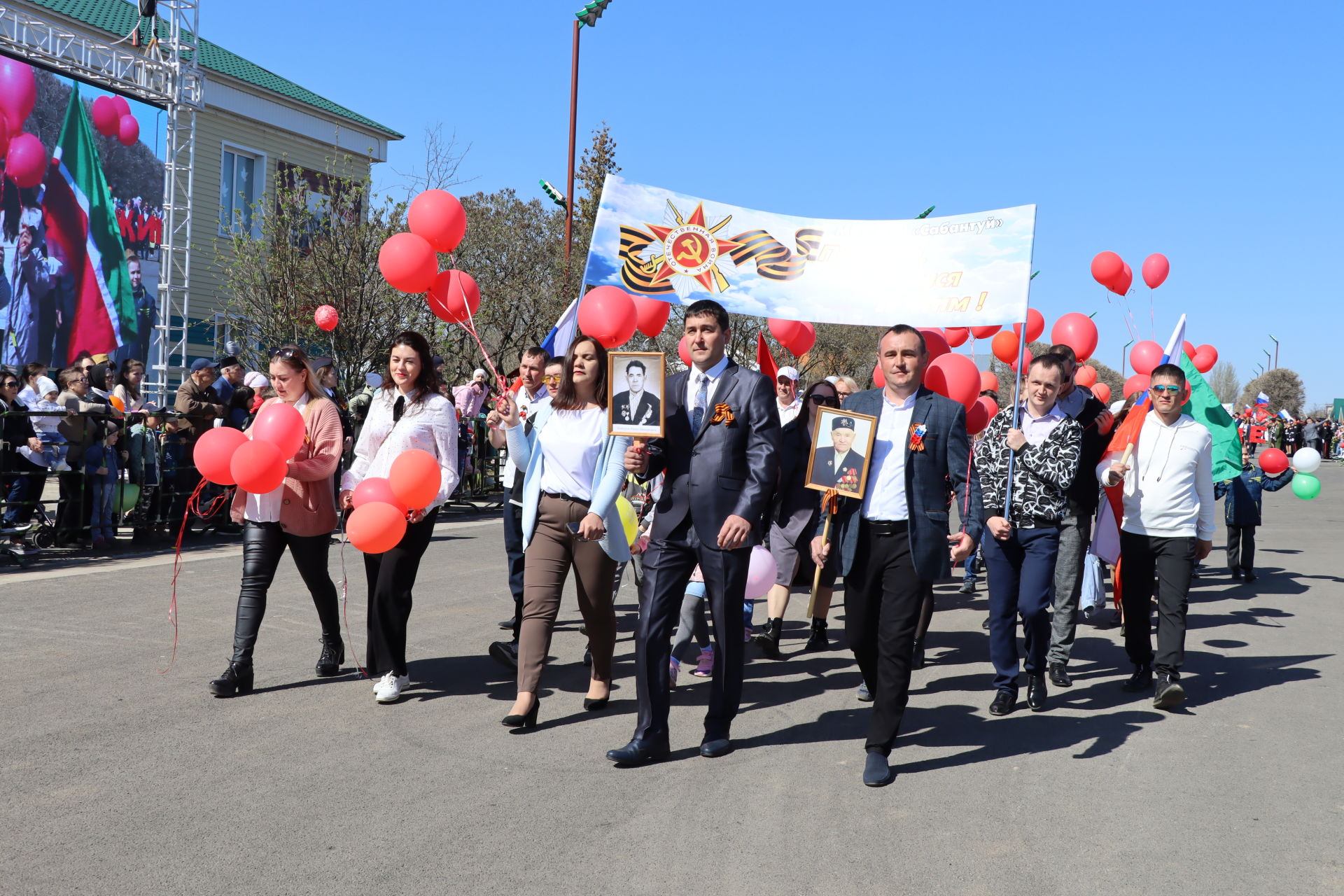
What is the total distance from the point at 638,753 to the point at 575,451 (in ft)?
5.19

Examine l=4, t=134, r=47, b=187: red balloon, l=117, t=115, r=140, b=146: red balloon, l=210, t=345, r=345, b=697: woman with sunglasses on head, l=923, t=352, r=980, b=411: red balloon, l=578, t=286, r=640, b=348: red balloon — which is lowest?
l=210, t=345, r=345, b=697: woman with sunglasses on head

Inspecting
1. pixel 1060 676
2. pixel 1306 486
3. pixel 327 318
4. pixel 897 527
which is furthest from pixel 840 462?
pixel 327 318

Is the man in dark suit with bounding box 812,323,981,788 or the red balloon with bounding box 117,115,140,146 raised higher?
the red balloon with bounding box 117,115,140,146

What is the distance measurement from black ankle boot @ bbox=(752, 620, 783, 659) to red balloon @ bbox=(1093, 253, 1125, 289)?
5207 mm

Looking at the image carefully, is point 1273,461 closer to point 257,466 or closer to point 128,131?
point 257,466

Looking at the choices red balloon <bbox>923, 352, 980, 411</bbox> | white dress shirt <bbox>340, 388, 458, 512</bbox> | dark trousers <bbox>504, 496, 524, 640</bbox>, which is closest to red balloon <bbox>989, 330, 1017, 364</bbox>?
red balloon <bbox>923, 352, 980, 411</bbox>

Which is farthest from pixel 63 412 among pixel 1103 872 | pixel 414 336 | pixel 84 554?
pixel 1103 872

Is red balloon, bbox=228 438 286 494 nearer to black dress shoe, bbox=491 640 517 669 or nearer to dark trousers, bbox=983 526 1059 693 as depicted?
black dress shoe, bbox=491 640 517 669

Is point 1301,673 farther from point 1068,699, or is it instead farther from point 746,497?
point 746,497

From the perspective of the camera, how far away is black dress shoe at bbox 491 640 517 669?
263 inches

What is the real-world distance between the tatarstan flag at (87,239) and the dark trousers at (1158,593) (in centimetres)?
1875

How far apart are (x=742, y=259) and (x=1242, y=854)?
5088mm

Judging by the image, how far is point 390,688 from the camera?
586 cm

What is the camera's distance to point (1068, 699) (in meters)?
6.55
